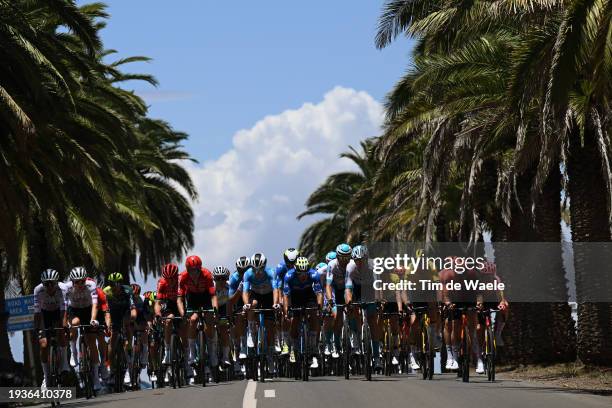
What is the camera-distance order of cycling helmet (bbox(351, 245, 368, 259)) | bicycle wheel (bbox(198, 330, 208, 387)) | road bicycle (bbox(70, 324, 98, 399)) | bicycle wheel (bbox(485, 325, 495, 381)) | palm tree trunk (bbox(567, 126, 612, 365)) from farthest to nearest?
palm tree trunk (bbox(567, 126, 612, 365)), cycling helmet (bbox(351, 245, 368, 259)), bicycle wheel (bbox(485, 325, 495, 381)), bicycle wheel (bbox(198, 330, 208, 387)), road bicycle (bbox(70, 324, 98, 399))

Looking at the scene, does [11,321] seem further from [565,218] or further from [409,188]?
[565,218]

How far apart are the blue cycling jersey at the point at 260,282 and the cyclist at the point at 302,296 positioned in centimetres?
21

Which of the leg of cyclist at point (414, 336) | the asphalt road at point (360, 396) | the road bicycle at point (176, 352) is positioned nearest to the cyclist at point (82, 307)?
the asphalt road at point (360, 396)

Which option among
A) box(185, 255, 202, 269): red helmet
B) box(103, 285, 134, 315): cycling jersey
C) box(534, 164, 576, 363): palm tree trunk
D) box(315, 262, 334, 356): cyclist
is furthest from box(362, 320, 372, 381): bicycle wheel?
box(534, 164, 576, 363): palm tree trunk

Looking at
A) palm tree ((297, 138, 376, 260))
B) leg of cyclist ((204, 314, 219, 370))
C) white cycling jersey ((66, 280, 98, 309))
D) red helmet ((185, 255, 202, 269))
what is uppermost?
palm tree ((297, 138, 376, 260))

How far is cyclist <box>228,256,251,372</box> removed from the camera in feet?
70.1

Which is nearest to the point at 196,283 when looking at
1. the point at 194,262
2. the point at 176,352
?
the point at 194,262

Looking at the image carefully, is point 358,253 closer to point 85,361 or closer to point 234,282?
point 234,282

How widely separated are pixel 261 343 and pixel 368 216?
92.6ft

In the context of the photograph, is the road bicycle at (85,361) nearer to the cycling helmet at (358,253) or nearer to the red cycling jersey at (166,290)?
the red cycling jersey at (166,290)

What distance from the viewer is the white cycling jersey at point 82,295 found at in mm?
19359

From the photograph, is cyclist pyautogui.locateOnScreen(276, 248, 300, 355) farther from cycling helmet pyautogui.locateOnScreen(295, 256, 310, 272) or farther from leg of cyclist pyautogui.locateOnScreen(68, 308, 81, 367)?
leg of cyclist pyautogui.locateOnScreen(68, 308, 81, 367)

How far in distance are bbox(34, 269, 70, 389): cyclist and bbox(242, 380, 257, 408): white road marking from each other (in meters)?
2.85

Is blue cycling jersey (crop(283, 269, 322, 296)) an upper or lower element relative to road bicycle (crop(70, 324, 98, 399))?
upper
